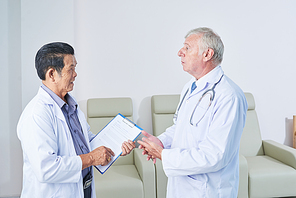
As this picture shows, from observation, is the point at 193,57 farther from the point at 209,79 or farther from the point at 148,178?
the point at 148,178

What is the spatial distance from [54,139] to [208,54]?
888mm

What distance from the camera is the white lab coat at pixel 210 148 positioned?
Result: 124cm

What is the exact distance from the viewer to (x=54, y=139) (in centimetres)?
125

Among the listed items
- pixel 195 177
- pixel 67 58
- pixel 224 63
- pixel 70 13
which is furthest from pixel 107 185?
pixel 224 63

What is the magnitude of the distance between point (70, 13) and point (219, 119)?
2.15 meters

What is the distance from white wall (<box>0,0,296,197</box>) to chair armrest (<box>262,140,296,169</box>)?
0.40 meters

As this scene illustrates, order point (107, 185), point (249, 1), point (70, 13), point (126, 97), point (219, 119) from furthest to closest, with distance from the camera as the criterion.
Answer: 1. point (249, 1)
2. point (126, 97)
3. point (70, 13)
4. point (107, 185)
5. point (219, 119)

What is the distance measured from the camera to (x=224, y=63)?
10.5 feet

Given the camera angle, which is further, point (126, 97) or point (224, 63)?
point (224, 63)

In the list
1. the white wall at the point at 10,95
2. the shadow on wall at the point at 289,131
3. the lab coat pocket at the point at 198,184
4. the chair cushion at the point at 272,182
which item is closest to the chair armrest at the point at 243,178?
the chair cushion at the point at 272,182

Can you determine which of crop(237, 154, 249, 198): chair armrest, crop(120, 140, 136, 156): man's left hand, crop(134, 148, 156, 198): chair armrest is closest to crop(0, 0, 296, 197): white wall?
crop(134, 148, 156, 198): chair armrest

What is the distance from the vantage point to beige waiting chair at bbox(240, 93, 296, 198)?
94.2 inches

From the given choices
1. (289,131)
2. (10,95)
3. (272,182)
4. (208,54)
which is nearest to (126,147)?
(208,54)

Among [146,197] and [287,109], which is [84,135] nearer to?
[146,197]
